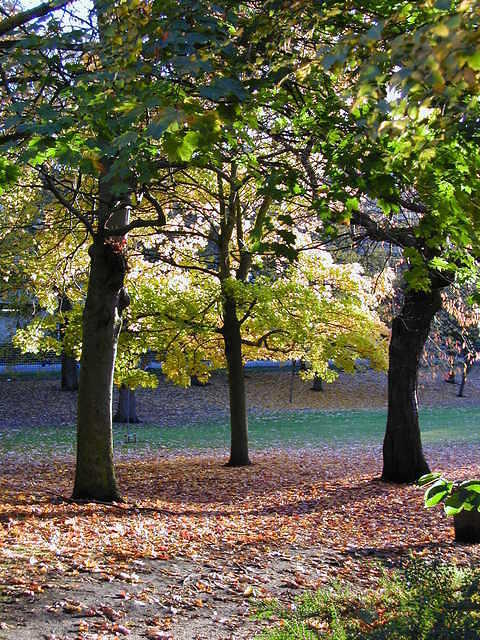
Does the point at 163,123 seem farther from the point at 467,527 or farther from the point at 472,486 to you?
the point at 467,527

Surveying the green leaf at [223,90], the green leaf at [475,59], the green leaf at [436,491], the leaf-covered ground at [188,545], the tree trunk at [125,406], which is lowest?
the leaf-covered ground at [188,545]

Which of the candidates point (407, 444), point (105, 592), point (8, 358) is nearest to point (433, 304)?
point (407, 444)

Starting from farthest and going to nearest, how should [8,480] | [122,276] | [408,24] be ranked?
[8,480], [122,276], [408,24]

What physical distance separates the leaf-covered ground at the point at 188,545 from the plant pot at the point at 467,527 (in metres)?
0.21

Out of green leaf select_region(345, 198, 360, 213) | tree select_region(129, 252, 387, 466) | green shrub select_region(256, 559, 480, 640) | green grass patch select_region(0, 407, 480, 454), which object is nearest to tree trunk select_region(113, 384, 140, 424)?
green grass patch select_region(0, 407, 480, 454)

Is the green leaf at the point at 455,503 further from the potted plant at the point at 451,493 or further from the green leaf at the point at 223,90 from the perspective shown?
the green leaf at the point at 223,90

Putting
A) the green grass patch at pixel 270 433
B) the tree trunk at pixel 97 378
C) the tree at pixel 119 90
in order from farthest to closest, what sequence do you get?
the green grass patch at pixel 270 433 → the tree trunk at pixel 97 378 → the tree at pixel 119 90

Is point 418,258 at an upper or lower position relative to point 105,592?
upper

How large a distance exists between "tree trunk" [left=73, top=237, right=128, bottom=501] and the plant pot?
457 centimetres

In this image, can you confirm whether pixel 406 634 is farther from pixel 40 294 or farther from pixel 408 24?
pixel 40 294

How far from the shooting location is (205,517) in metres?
10.2

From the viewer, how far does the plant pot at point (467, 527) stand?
888 cm

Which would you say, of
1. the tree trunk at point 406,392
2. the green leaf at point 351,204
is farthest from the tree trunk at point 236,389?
the green leaf at point 351,204

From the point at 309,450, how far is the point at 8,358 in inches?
819
